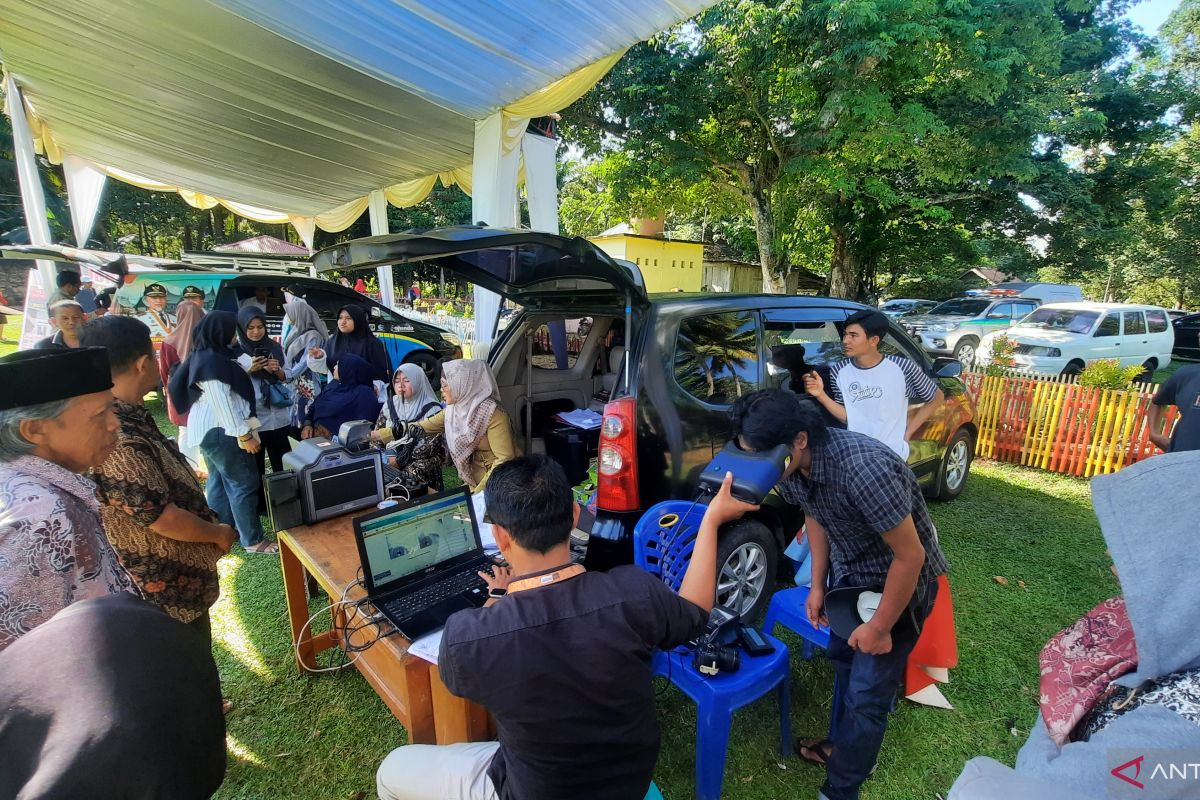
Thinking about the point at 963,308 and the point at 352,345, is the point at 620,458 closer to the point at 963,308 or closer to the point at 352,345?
the point at 352,345

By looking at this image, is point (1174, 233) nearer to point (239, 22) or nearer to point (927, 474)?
point (927, 474)

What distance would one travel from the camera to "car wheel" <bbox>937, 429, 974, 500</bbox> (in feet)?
15.6

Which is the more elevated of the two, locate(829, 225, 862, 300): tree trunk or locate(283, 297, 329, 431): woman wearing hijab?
locate(829, 225, 862, 300): tree trunk

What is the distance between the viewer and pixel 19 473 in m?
1.24

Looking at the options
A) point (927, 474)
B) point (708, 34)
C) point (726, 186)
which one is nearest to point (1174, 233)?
point (726, 186)

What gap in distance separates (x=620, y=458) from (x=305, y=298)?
7794 mm

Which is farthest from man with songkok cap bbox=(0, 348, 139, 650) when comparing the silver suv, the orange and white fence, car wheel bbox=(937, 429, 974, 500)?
the silver suv

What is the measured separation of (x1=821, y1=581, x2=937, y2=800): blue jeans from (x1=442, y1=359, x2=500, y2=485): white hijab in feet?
7.64

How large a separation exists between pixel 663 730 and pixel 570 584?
1618mm

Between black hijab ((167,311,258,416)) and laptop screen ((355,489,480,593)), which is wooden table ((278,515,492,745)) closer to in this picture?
laptop screen ((355,489,480,593))

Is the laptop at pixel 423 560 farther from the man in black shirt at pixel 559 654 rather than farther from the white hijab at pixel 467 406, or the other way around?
the white hijab at pixel 467 406

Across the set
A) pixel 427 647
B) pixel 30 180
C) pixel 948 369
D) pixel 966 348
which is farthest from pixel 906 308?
pixel 30 180

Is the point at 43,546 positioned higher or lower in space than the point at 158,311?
lower

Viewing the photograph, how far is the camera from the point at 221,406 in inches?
139
